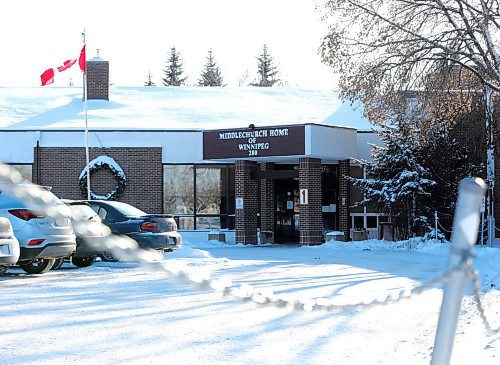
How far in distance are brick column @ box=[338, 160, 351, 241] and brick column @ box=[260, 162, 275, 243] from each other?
8.56 ft

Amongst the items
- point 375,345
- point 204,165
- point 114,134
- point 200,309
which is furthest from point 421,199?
point 375,345

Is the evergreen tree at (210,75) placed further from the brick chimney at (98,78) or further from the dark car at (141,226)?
the dark car at (141,226)

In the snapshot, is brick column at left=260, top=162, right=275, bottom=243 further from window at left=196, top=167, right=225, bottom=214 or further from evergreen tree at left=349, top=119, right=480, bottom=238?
evergreen tree at left=349, top=119, right=480, bottom=238

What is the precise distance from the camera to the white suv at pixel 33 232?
14211 mm

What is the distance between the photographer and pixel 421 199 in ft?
91.9

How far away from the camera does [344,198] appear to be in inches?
1235

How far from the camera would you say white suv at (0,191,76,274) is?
559 inches

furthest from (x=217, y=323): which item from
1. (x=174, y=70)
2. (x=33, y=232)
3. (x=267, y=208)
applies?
(x=174, y=70)

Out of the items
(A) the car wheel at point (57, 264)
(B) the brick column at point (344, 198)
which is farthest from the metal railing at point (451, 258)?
(B) the brick column at point (344, 198)

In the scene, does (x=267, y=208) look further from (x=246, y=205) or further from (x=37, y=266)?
(x=37, y=266)

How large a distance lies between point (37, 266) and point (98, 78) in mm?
21608

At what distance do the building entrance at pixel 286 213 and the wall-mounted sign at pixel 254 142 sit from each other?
3.15 meters

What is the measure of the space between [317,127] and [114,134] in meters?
7.75

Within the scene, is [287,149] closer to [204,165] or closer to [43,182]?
[204,165]
